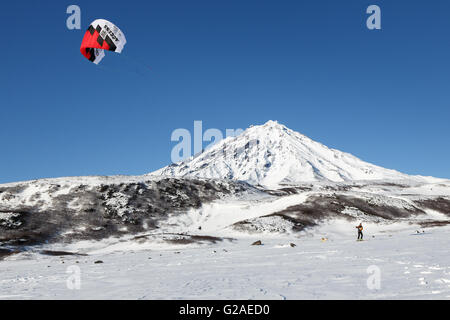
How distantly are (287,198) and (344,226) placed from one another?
980 inches

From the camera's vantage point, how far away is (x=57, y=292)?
55.2 ft

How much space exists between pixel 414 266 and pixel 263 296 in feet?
31.0

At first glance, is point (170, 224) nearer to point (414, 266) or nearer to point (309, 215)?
point (309, 215)

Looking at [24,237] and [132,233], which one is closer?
[24,237]

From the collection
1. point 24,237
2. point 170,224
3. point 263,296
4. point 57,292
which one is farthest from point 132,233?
point 263,296

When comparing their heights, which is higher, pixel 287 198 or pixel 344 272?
pixel 287 198

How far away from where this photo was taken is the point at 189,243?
54844 millimetres

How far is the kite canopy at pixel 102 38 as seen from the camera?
114ft

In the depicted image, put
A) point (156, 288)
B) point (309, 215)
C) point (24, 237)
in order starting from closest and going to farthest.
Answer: point (156, 288), point (24, 237), point (309, 215)

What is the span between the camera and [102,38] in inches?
1371

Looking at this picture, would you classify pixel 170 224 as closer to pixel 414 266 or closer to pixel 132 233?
pixel 132 233

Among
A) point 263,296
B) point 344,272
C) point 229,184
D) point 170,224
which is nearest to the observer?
point 263,296

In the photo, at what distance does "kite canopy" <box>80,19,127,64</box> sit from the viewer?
34750 millimetres
